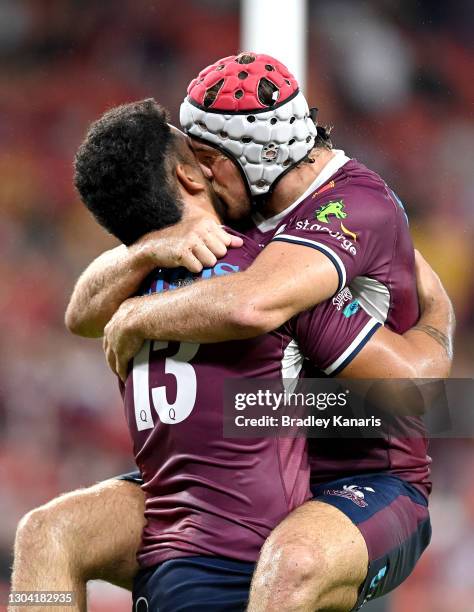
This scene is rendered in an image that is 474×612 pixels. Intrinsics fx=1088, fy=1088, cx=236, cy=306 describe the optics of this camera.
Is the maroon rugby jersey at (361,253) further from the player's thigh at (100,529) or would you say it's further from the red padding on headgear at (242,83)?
the player's thigh at (100,529)

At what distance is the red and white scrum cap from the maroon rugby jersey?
0.44ft

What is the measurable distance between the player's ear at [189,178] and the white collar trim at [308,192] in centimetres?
22

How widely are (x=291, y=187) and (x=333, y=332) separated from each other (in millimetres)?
484

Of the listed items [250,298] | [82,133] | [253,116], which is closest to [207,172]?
[253,116]

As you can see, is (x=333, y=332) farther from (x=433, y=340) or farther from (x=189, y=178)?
(x=189, y=178)

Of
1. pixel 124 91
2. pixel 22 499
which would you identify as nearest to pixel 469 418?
pixel 22 499

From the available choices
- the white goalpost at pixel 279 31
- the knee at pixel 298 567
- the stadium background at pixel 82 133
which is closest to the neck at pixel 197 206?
the knee at pixel 298 567

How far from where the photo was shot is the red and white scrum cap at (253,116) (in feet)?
9.61

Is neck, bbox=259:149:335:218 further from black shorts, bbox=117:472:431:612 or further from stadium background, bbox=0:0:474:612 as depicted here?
→ stadium background, bbox=0:0:474:612

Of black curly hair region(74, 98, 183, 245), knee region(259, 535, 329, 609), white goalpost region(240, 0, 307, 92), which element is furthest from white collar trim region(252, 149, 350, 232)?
white goalpost region(240, 0, 307, 92)

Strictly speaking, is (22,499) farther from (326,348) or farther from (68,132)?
(326,348)

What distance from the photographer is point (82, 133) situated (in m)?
7.70

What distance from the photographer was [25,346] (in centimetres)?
698

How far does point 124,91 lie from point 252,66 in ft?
16.1
